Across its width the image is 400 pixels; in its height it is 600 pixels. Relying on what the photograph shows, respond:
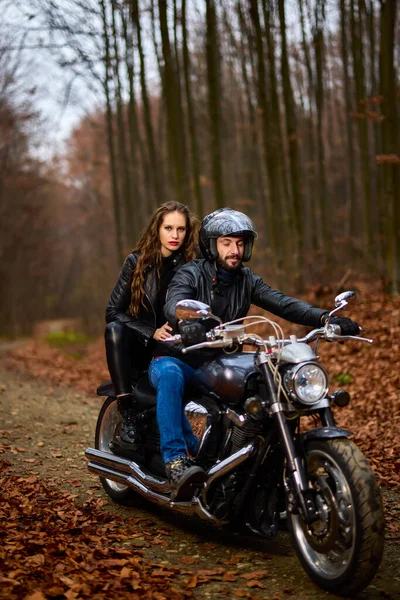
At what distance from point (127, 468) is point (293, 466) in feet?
5.65

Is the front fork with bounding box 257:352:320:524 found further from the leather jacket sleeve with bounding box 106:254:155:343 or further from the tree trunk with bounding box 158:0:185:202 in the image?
the tree trunk with bounding box 158:0:185:202

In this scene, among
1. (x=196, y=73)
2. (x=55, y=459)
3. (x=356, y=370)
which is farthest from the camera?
(x=196, y=73)

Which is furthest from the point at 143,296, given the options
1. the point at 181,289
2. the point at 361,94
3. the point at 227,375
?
the point at 361,94

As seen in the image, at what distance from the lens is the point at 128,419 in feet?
18.3

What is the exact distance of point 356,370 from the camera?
1055cm

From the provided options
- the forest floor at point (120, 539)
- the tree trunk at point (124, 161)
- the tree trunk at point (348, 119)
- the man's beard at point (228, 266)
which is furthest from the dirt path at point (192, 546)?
the tree trunk at point (348, 119)

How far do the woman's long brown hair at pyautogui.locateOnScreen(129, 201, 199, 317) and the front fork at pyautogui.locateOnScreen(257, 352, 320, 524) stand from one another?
1.69m

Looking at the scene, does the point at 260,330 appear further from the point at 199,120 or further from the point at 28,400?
the point at 199,120

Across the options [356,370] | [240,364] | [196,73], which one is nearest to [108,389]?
[240,364]

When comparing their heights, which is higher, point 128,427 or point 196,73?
point 196,73

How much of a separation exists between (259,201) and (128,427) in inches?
1089

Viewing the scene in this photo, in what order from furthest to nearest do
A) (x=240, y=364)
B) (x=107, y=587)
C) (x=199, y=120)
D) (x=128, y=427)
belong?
1. (x=199, y=120)
2. (x=128, y=427)
3. (x=240, y=364)
4. (x=107, y=587)

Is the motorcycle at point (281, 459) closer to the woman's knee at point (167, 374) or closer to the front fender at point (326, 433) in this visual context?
the front fender at point (326, 433)

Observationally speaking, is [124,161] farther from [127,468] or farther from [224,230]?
[224,230]
